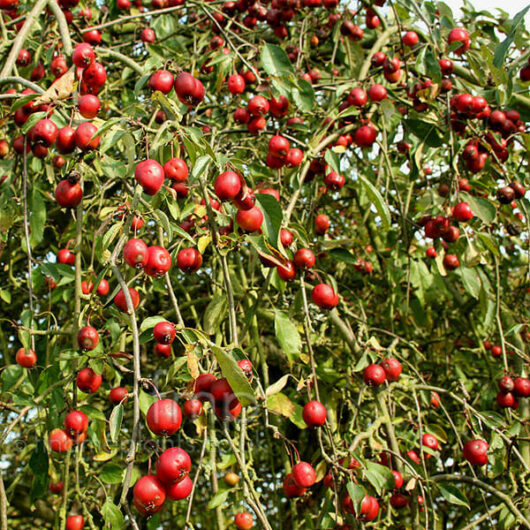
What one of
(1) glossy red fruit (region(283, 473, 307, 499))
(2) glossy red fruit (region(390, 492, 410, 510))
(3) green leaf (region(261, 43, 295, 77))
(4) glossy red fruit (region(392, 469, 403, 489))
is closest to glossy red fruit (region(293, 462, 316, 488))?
(1) glossy red fruit (region(283, 473, 307, 499))

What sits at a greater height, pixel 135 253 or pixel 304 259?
pixel 135 253

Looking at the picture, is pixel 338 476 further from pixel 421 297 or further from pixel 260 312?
pixel 421 297

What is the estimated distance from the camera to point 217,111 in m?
2.76

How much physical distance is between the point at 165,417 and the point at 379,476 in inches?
32.7

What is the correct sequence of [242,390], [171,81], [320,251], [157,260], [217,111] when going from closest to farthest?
[242,390]
[157,260]
[171,81]
[320,251]
[217,111]

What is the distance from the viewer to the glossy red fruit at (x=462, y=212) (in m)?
1.90

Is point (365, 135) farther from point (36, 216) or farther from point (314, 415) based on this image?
point (36, 216)

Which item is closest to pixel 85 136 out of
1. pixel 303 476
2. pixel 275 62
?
pixel 275 62

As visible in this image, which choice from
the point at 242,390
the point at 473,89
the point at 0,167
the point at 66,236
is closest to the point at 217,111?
the point at 66,236

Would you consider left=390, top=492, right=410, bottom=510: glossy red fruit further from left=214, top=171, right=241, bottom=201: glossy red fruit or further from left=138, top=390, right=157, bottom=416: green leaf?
left=214, top=171, right=241, bottom=201: glossy red fruit

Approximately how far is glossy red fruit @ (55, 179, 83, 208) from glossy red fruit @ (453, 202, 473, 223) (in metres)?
1.29

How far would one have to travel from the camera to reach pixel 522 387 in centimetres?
198

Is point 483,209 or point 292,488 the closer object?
point 292,488

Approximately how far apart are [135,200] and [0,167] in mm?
700
